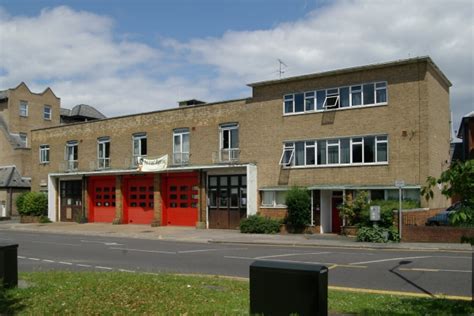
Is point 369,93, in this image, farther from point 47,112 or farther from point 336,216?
point 47,112

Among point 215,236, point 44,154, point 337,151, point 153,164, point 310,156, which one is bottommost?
point 215,236

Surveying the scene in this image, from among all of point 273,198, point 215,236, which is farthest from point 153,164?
point 215,236

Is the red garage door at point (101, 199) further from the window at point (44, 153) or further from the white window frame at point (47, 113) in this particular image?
the white window frame at point (47, 113)

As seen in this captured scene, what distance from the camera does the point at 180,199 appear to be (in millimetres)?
36344

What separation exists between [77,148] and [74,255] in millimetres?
25725

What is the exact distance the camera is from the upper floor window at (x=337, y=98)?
90.8 feet

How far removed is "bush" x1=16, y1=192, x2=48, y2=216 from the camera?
1724 inches

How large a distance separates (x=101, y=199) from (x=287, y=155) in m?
17.2

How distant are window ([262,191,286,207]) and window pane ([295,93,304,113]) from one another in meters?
4.78

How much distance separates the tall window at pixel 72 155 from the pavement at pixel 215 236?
5211 mm

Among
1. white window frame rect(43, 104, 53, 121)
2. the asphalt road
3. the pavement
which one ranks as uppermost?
white window frame rect(43, 104, 53, 121)

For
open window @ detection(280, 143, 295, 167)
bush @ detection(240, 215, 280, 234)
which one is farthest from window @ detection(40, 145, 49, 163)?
open window @ detection(280, 143, 295, 167)

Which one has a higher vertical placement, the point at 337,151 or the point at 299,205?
the point at 337,151

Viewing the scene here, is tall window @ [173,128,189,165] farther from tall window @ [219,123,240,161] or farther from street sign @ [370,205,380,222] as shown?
street sign @ [370,205,380,222]
